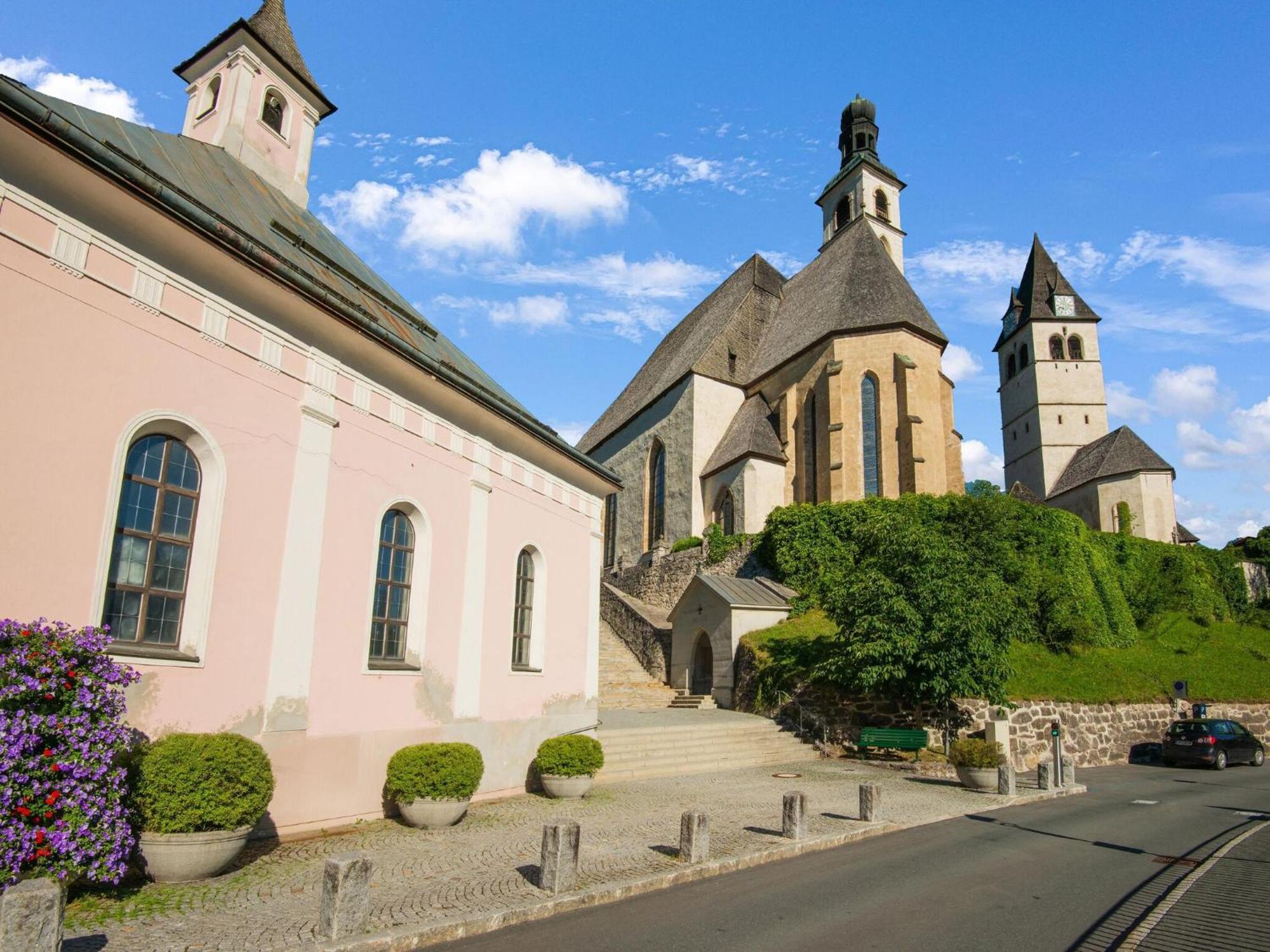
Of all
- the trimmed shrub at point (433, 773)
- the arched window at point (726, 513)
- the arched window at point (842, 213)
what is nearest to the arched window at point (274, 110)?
the trimmed shrub at point (433, 773)

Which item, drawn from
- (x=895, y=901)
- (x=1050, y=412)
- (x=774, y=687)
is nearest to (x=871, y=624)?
(x=774, y=687)

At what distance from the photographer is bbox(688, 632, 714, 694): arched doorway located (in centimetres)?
2658

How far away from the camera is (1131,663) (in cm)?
2567

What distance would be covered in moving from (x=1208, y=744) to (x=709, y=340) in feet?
90.1

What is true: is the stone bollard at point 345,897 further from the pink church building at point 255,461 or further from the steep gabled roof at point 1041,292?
the steep gabled roof at point 1041,292

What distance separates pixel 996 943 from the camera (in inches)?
244

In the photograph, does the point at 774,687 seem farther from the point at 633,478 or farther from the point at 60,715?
the point at 633,478

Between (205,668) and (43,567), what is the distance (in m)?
2.05

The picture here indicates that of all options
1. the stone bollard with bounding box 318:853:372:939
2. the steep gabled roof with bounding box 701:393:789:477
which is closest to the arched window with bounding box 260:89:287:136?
the stone bollard with bounding box 318:853:372:939

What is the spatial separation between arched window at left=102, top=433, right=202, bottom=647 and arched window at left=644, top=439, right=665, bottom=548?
3247 centimetres

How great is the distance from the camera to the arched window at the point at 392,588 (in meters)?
11.5

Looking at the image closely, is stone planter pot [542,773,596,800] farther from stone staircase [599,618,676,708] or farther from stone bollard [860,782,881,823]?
stone staircase [599,618,676,708]

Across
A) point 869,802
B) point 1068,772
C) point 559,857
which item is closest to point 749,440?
point 1068,772

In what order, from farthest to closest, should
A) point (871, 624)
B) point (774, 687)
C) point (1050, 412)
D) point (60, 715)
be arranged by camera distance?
point (1050, 412)
point (774, 687)
point (871, 624)
point (60, 715)
